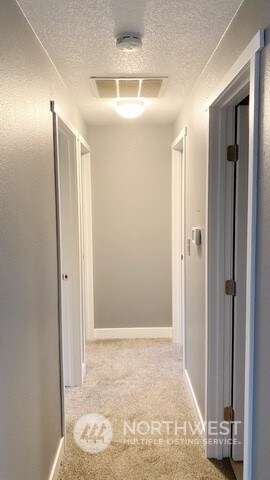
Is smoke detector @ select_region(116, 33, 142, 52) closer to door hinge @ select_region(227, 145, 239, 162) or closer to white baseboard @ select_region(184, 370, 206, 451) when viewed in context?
door hinge @ select_region(227, 145, 239, 162)

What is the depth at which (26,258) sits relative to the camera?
1500mm

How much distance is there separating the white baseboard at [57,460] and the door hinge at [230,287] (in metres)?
1.34

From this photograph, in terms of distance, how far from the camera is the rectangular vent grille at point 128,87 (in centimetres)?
240

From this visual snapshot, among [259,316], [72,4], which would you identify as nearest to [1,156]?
[72,4]

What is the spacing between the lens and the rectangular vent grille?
2.40 meters

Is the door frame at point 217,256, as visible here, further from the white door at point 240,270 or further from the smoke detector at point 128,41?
the smoke detector at point 128,41

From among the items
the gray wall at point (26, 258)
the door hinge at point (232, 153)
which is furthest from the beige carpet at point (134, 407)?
the door hinge at point (232, 153)

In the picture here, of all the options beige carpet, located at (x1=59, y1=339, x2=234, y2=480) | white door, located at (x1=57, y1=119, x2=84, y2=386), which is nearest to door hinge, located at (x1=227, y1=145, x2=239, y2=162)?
white door, located at (x1=57, y1=119, x2=84, y2=386)

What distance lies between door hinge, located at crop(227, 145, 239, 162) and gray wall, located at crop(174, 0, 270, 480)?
191 mm

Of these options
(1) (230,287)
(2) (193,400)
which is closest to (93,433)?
(2) (193,400)

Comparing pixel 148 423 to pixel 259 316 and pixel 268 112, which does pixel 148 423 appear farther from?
pixel 268 112

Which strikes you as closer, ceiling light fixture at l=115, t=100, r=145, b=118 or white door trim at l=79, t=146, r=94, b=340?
ceiling light fixture at l=115, t=100, r=145, b=118

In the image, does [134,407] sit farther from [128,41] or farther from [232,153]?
[128,41]

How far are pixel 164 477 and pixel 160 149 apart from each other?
3.00m
